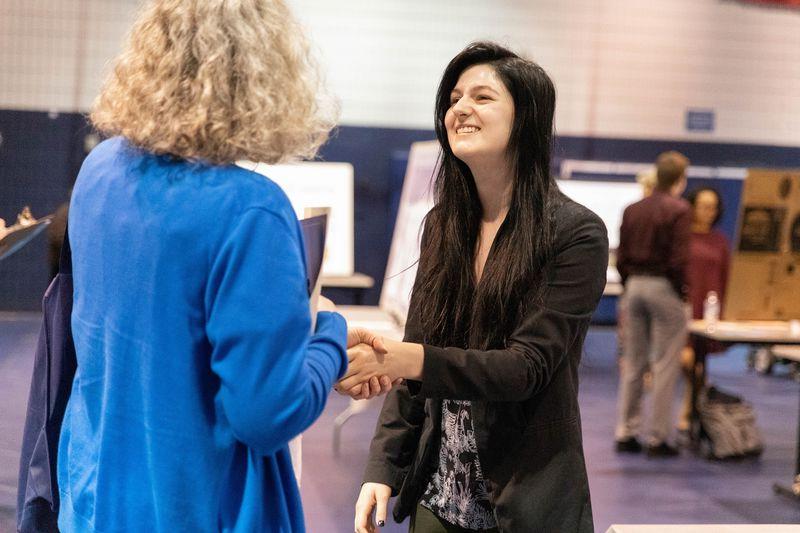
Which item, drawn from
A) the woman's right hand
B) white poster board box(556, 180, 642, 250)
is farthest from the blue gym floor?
white poster board box(556, 180, 642, 250)

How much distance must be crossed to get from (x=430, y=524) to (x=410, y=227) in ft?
9.45

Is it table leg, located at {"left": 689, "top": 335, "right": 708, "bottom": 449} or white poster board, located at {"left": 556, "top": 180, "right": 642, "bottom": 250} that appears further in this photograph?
white poster board, located at {"left": 556, "top": 180, "right": 642, "bottom": 250}

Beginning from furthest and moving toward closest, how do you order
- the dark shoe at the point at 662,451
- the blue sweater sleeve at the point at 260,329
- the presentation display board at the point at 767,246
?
the dark shoe at the point at 662,451
the presentation display board at the point at 767,246
the blue sweater sleeve at the point at 260,329

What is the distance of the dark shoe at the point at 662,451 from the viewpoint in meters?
5.79

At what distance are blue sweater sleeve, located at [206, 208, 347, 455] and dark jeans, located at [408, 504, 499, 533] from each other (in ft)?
2.49

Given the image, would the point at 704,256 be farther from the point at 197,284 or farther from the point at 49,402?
the point at 197,284

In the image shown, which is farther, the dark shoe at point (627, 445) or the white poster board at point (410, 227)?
the dark shoe at point (627, 445)

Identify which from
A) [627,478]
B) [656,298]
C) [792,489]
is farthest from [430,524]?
[656,298]

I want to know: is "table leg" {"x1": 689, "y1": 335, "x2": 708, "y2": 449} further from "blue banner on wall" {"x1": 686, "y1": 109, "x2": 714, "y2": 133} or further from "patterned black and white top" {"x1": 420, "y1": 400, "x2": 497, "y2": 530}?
"blue banner on wall" {"x1": 686, "y1": 109, "x2": 714, "y2": 133}

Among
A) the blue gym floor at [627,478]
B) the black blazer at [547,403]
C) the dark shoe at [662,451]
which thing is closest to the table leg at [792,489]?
the blue gym floor at [627,478]

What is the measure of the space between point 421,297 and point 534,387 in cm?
33

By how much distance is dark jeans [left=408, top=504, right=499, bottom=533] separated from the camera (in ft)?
6.08

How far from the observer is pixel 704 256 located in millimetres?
6477

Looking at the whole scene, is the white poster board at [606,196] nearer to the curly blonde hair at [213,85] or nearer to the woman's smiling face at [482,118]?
the woman's smiling face at [482,118]
